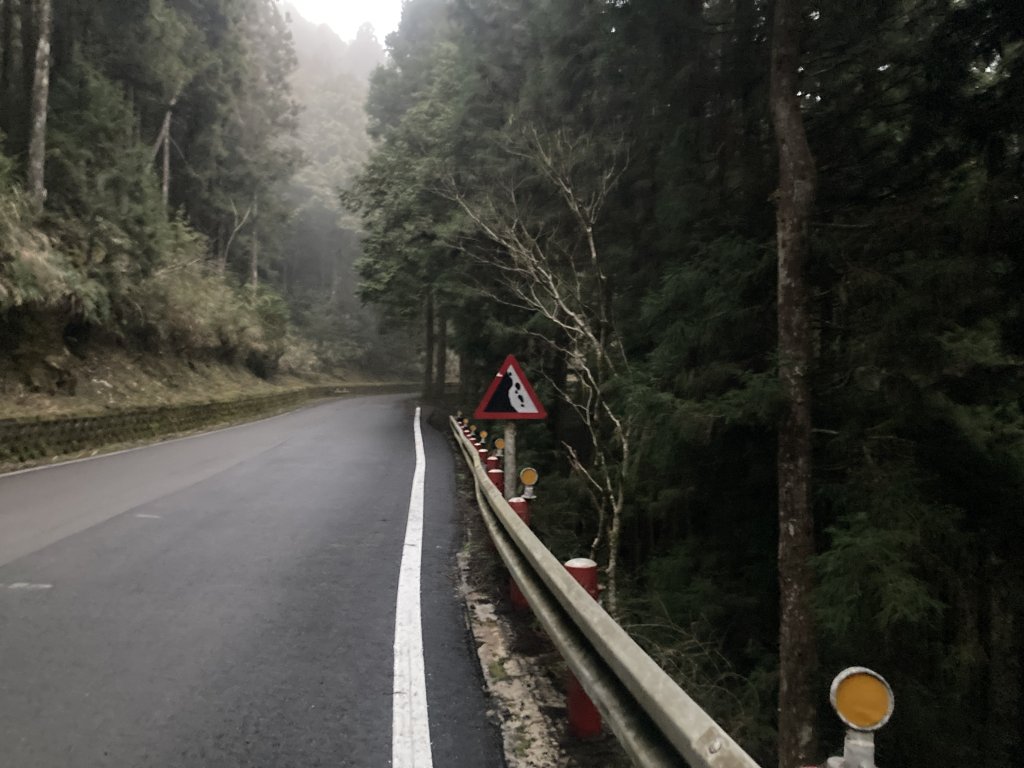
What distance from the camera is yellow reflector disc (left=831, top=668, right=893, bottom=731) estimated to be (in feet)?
5.82

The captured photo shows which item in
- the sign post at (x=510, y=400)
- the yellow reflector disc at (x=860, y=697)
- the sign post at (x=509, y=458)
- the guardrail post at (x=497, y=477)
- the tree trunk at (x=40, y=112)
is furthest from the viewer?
the tree trunk at (x=40, y=112)

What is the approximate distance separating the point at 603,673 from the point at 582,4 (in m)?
10.2

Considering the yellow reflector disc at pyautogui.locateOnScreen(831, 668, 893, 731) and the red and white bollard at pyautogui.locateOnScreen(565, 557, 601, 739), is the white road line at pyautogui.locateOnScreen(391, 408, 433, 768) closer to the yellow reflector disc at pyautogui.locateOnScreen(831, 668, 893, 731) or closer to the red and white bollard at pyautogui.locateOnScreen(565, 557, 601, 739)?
the red and white bollard at pyautogui.locateOnScreen(565, 557, 601, 739)

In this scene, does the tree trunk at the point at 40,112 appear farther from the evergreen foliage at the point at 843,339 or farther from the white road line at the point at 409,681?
the white road line at the point at 409,681

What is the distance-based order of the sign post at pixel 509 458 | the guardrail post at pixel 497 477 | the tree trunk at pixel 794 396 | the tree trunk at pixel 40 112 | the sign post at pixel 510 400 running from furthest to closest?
1. the tree trunk at pixel 40 112
2. the guardrail post at pixel 497 477
3. the sign post at pixel 509 458
4. the sign post at pixel 510 400
5. the tree trunk at pixel 794 396

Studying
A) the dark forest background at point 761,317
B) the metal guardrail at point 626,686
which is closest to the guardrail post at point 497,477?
the dark forest background at point 761,317

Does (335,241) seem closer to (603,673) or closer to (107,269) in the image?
(107,269)

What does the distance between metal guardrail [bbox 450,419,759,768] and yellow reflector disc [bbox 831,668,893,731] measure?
0.88 feet

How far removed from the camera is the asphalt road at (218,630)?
3432 mm

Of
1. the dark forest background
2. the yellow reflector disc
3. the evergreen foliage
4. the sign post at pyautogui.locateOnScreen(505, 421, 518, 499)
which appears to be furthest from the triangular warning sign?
the yellow reflector disc

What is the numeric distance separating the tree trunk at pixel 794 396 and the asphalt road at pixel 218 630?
8.82 ft

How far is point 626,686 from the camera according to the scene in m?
2.61

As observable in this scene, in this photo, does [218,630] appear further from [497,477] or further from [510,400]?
[497,477]

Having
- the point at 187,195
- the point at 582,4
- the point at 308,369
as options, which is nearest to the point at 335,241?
the point at 308,369
